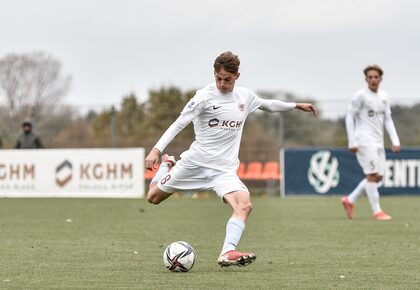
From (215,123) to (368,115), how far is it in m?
7.33

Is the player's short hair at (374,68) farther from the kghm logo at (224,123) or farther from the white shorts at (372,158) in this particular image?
the kghm logo at (224,123)

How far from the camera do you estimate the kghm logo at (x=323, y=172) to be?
26.6 meters

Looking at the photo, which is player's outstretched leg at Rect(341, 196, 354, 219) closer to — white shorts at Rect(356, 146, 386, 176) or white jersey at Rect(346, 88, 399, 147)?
white shorts at Rect(356, 146, 386, 176)

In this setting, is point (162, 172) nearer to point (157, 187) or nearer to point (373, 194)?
point (157, 187)

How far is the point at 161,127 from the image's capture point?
32312mm

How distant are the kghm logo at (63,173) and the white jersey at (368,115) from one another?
35.8 feet

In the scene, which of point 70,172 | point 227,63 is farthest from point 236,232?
point 70,172

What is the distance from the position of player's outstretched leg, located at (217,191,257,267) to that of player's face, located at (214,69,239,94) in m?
0.94

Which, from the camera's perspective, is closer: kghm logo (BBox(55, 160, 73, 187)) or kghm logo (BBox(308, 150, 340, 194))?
kghm logo (BBox(55, 160, 73, 187))

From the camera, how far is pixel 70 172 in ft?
85.1

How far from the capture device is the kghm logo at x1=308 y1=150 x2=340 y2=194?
26.6 metres

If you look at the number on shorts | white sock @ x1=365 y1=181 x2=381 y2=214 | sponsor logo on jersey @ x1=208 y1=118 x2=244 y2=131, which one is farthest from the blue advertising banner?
sponsor logo on jersey @ x1=208 y1=118 x2=244 y2=131

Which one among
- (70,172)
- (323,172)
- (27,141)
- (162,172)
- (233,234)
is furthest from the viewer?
(27,141)

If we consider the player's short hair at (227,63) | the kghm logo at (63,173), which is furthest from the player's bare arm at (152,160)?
the kghm logo at (63,173)
